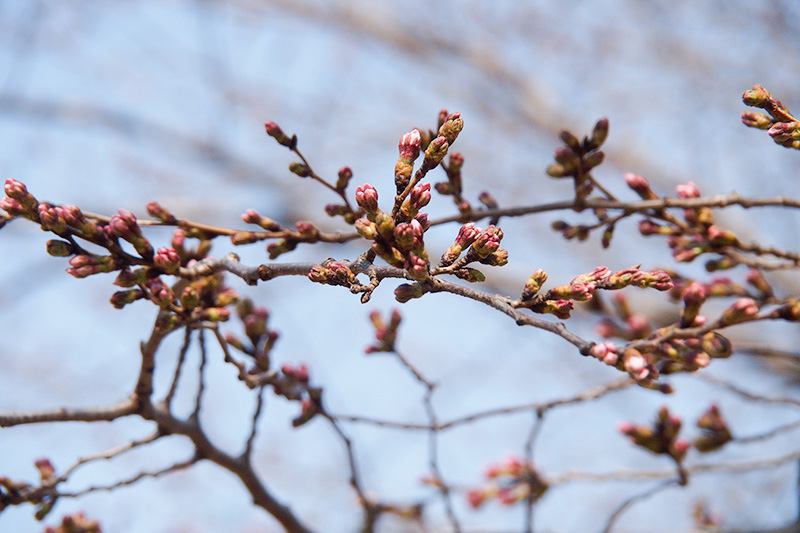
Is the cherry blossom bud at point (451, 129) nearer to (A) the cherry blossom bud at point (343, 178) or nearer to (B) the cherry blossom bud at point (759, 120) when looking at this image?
(A) the cherry blossom bud at point (343, 178)

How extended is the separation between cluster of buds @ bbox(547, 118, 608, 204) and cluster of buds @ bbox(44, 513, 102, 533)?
1.96 metres

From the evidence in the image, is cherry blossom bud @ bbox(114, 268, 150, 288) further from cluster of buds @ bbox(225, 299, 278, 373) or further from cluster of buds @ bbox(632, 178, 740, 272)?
cluster of buds @ bbox(632, 178, 740, 272)

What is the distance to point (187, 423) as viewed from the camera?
207cm

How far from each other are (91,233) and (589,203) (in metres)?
1.44

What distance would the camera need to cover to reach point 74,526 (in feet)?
7.46

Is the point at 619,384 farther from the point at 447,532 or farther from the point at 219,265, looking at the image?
the point at 219,265

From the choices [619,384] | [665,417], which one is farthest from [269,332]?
[665,417]

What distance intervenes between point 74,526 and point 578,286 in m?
1.89

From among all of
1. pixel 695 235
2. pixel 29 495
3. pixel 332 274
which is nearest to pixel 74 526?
pixel 29 495

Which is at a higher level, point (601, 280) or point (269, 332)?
point (269, 332)

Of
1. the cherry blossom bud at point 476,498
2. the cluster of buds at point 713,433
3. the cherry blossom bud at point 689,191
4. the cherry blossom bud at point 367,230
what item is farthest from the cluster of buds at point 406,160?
the cherry blossom bud at point 476,498

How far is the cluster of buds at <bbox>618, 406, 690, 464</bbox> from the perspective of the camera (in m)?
2.55

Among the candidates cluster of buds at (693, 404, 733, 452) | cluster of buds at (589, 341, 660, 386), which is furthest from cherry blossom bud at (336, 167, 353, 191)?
cluster of buds at (693, 404, 733, 452)

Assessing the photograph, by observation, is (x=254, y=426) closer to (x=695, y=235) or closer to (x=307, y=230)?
(x=307, y=230)
